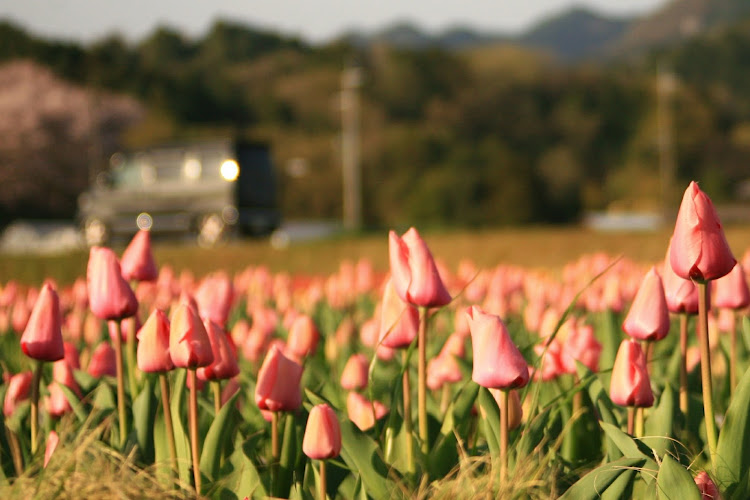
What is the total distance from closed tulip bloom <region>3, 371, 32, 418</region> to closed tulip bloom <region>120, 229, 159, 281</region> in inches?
15.6

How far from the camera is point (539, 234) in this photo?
10.1 m

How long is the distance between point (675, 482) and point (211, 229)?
65.1 ft

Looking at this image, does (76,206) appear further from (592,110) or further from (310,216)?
(592,110)

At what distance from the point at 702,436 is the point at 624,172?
48194mm

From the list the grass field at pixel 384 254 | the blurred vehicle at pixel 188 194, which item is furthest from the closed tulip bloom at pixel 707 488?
the blurred vehicle at pixel 188 194

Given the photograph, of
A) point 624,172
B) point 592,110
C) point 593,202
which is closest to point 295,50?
point 592,110

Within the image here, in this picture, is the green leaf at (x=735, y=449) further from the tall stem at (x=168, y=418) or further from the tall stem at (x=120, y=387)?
the tall stem at (x=120, y=387)

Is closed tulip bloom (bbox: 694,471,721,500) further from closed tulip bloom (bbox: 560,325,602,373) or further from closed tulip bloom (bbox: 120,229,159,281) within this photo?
closed tulip bloom (bbox: 120,229,159,281)

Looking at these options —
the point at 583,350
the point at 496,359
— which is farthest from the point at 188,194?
the point at 496,359

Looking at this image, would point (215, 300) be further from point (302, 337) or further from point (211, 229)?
point (211, 229)

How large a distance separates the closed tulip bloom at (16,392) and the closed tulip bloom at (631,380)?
158 centimetres

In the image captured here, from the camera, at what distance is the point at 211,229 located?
21.0 meters

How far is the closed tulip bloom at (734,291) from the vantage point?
2.42 meters

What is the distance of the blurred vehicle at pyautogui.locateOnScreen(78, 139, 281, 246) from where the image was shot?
68.7ft
